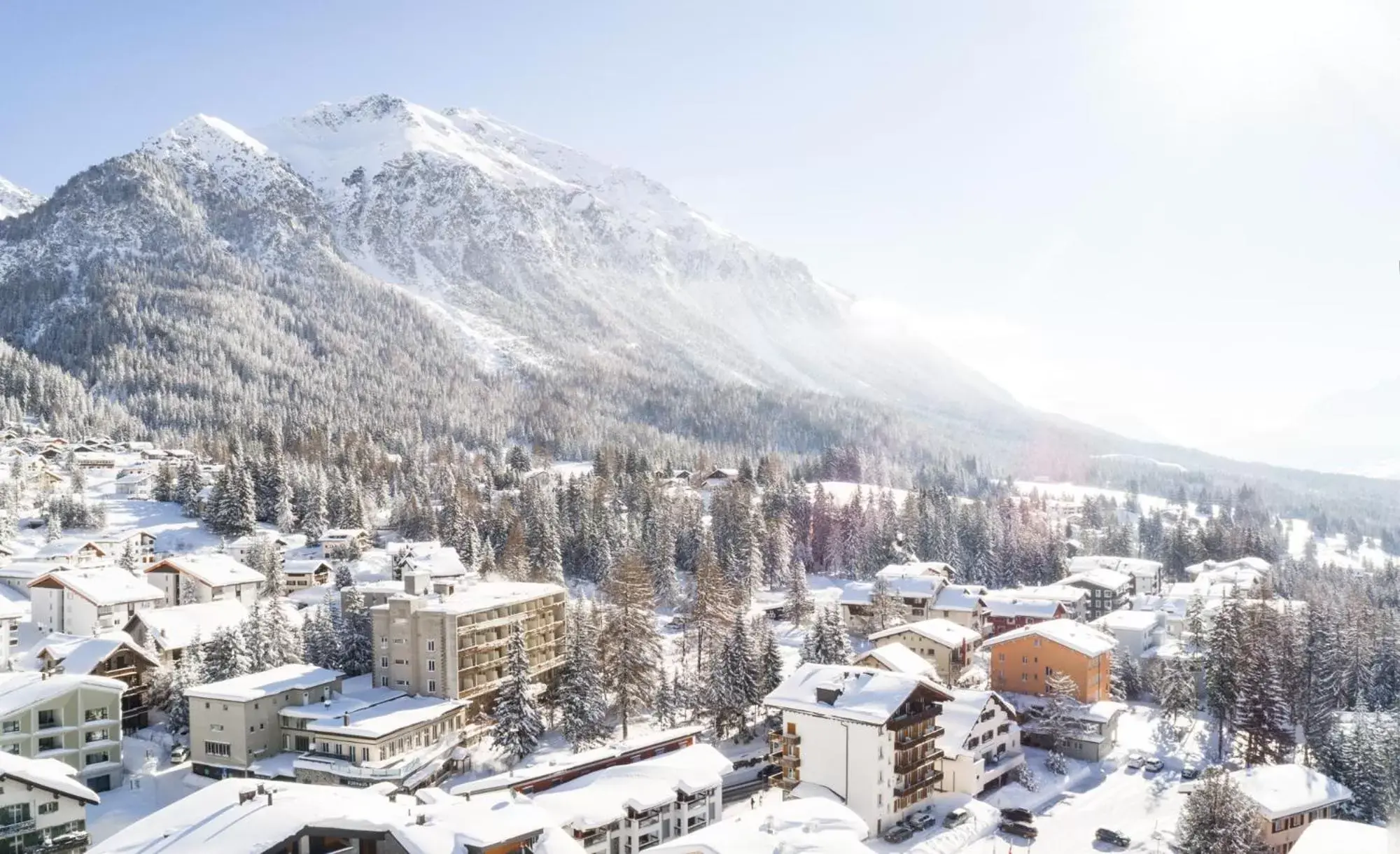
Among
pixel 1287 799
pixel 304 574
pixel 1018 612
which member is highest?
pixel 304 574

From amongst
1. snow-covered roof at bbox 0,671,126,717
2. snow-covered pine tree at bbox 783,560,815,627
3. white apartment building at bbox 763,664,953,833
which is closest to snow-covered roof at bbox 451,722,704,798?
white apartment building at bbox 763,664,953,833

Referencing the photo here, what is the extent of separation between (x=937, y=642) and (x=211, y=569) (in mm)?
60335

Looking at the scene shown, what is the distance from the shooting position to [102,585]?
69.2 meters

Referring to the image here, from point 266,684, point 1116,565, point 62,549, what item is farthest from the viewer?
point 1116,565

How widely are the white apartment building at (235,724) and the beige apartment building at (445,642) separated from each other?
7.11 metres

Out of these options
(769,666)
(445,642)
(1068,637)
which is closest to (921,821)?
(769,666)

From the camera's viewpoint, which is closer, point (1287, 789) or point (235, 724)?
point (1287, 789)

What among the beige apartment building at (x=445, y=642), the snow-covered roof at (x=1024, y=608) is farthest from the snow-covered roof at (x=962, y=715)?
the beige apartment building at (x=445, y=642)

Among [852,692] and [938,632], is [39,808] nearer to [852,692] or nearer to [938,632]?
[852,692]

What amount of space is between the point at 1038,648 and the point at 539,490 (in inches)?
2285

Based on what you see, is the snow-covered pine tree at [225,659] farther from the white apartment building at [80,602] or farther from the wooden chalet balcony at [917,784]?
the wooden chalet balcony at [917,784]

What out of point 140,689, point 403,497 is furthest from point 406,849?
point 403,497

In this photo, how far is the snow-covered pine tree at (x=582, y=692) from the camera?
53344 millimetres

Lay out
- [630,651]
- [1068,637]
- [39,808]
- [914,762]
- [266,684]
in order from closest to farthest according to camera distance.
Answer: [39,808] → [914,762] → [266,684] → [630,651] → [1068,637]
